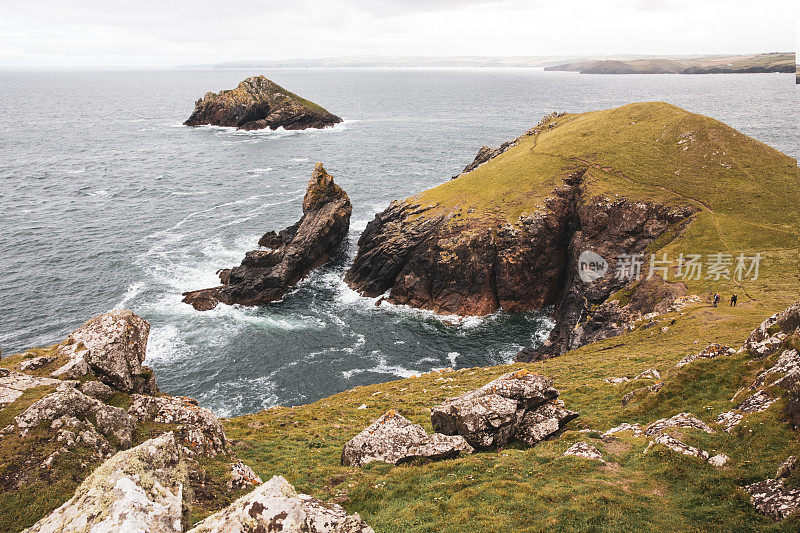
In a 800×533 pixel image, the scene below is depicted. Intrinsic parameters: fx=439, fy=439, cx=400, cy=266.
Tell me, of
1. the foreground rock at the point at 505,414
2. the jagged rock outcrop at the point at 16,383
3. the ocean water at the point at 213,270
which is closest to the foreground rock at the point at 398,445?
the foreground rock at the point at 505,414

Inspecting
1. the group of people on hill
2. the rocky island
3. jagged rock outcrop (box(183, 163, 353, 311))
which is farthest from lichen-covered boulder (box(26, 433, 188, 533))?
jagged rock outcrop (box(183, 163, 353, 311))

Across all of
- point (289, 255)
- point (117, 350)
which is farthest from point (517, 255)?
point (117, 350)

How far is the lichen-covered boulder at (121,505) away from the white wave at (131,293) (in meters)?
61.5

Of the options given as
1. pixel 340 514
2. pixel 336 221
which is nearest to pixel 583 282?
pixel 336 221

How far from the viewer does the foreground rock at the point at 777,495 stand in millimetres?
15109

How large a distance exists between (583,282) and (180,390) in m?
56.0

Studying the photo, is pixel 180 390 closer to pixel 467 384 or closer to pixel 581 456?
pixel 467 384

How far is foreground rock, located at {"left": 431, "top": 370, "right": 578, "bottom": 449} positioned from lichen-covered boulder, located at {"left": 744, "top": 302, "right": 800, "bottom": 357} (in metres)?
12.4

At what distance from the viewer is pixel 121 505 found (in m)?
11.9

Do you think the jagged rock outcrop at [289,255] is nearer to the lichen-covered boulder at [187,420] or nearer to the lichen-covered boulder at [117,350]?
the lichen-covered boulder at [117,350]

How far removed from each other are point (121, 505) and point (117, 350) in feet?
52.8

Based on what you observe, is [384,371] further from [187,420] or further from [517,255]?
[187,420]

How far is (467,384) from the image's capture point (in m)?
40.2

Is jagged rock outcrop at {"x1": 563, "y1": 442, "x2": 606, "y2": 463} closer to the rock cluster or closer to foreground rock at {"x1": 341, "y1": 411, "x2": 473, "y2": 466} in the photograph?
foreground rock at {"x1": 341, "y1": 411, "x2": 473, "y2": 466}
